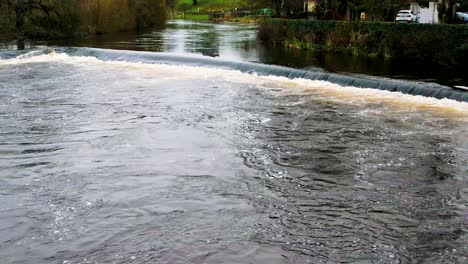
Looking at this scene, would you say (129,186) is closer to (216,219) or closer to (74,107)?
(216,219)

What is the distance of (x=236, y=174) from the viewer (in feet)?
26.9

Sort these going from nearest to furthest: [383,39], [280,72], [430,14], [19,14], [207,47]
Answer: [280,72] → [383,39] → [207,47] → [19,14] → [430,14]

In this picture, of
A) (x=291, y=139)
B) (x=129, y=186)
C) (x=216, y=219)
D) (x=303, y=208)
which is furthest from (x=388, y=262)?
(x=291, y=139)

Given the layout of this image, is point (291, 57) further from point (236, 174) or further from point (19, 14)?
point (19, 14)

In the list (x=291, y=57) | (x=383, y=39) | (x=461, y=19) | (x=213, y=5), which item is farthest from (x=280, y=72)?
(x=213, y=5)

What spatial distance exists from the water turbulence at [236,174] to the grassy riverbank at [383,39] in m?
5.97

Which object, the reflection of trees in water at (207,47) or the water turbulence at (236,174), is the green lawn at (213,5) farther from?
the water turbulence at (236,174)

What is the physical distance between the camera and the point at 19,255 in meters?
5.69

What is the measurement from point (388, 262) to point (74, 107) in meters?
9.96

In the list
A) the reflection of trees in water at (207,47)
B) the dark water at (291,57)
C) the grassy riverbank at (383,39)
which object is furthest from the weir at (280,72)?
the grassy riverbank at (383,39)

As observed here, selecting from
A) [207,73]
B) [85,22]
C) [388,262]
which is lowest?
[388,262]

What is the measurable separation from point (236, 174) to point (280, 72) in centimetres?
1011

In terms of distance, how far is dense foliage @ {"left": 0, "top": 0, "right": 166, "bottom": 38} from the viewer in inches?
1241

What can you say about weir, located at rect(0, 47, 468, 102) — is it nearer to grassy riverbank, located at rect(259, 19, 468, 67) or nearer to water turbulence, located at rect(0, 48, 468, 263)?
water turbulence, located at rect(0, 48, 468, 263)
